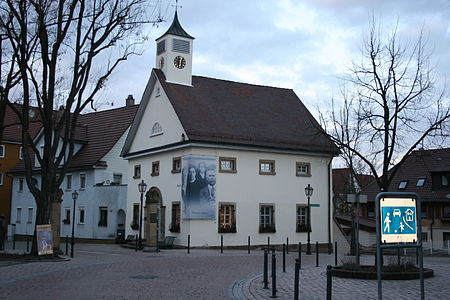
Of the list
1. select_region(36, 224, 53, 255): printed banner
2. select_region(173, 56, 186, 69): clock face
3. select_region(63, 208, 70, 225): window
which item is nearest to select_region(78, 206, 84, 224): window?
select_region(63, 208, 70, 225): window

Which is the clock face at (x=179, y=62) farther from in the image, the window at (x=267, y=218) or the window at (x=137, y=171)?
the window at (x=267, y=218)

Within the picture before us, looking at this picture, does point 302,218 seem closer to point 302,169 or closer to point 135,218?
point 302,169

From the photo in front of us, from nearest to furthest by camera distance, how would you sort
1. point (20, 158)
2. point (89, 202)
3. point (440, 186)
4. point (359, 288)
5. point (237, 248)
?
point (359, 288)
point (237, 248)
point (89, 202)
point (440, 186)
point (20, 158)

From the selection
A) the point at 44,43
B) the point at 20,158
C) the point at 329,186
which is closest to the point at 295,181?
the point at 329,186

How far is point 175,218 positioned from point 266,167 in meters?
6.27

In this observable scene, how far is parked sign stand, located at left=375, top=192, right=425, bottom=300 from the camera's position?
817 cm

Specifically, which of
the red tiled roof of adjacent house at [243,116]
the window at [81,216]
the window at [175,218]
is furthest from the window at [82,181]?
the window at [175,218]

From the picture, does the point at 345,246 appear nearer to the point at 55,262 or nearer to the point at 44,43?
the point at 55,262

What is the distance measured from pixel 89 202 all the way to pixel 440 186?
1154 inches

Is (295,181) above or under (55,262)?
above

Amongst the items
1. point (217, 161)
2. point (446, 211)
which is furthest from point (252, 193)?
point (446, 211)

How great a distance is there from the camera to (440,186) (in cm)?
4762

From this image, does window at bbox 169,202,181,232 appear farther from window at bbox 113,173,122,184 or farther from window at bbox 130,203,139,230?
window at bbox 113,173,122,184

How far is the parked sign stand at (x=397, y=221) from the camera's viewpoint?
817 cm
